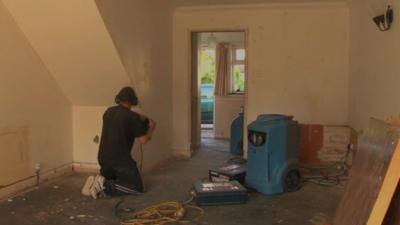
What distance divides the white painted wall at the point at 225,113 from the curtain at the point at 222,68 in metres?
0.20

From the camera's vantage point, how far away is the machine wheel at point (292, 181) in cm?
412

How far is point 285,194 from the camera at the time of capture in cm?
404

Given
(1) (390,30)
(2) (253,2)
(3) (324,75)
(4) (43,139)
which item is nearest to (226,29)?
(2) (253,2)

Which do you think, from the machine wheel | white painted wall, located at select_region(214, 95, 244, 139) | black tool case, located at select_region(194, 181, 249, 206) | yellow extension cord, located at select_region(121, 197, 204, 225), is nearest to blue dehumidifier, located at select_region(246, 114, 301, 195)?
the machine wheel

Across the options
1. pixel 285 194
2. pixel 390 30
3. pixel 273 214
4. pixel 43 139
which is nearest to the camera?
pixel 273 214

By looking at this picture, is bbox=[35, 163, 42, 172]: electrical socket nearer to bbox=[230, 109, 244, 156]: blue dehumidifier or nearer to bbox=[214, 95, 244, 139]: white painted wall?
bbox=[230, 109, 244, 156]: blue dehumidifier

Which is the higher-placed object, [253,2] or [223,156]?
[253,2]

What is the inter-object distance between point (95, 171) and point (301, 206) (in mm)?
2527

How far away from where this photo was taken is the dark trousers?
12.9ft

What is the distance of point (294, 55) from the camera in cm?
A: 568

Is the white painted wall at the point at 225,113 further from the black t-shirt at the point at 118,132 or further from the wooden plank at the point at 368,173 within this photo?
the wooden plank at the point at 368,173

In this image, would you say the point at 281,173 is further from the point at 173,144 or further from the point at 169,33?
the point at 169,33

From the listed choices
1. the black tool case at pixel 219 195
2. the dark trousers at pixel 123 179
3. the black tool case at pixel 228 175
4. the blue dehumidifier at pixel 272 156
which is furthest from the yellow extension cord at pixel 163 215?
the blue dehumidifier at pixel 272 156

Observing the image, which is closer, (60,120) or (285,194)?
(285,194)
